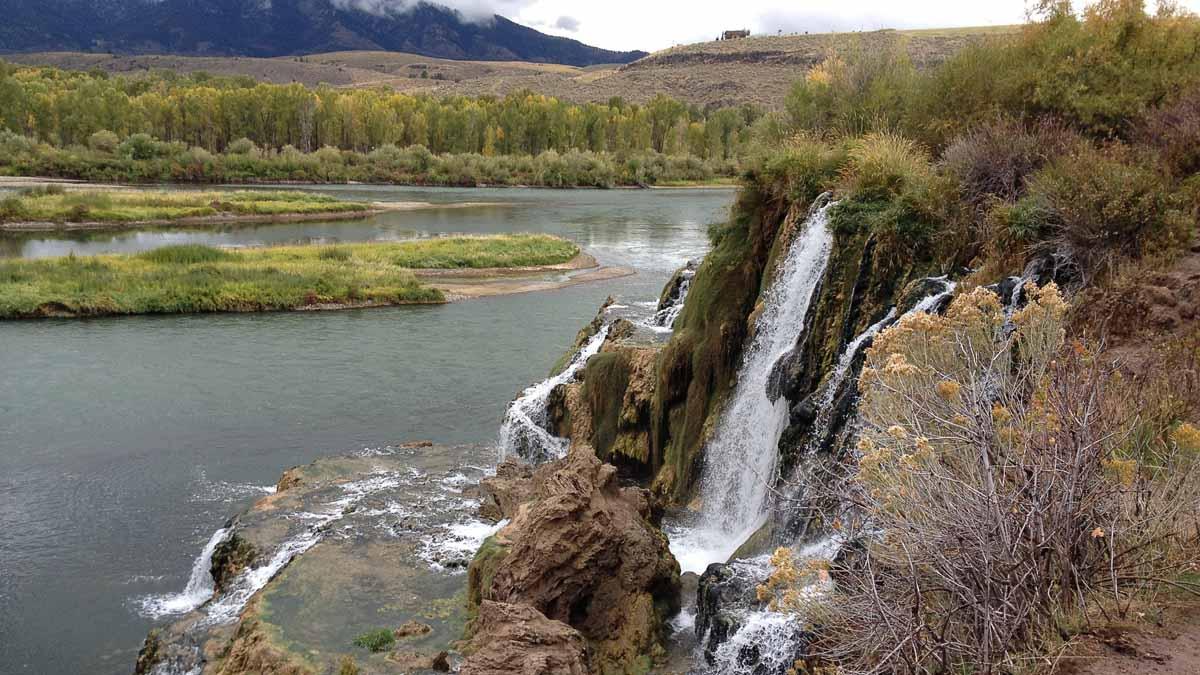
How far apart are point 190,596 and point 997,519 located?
13126 millimetres

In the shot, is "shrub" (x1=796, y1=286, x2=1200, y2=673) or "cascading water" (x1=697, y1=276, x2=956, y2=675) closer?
"shrub" (x1=796, y1=286, x2=1200, y2=673)

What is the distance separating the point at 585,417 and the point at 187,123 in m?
117

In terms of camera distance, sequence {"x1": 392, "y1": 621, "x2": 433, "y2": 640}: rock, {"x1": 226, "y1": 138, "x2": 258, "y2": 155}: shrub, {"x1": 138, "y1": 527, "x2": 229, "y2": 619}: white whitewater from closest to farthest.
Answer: {"x1": 392, "y1": 621, "x2": 433, "y2": 640}: rock
{"x1": 138, "y1": 527, "x2": 229, "y2": 619}: white whitewater
{"x1": 226, "y1": 138, "x2": 258, "y2": 155}: shrub

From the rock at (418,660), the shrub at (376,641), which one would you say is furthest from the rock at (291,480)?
the rock at (418,660)

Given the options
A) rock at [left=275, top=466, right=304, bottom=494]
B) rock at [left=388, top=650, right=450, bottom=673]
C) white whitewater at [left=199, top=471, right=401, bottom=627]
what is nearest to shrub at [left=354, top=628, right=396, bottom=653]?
rock at [left=388, top=650, right=450, bottom=673]

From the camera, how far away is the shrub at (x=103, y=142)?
10319 cm

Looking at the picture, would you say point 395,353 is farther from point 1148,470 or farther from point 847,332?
point 1148,470

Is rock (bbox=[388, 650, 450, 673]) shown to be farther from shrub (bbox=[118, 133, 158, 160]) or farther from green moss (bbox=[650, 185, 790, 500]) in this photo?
shrub (bbox=[118, 133, 158, 160])

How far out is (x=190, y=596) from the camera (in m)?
15.1

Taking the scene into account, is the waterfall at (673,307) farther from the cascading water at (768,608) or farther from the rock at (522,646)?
the rock at (522,646)

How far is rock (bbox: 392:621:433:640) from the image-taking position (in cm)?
1191

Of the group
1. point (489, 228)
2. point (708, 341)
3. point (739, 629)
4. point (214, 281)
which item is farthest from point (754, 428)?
point (489, 228)

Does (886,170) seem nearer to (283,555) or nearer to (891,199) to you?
(891,199)

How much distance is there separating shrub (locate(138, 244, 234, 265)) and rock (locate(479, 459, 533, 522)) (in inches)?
1199
